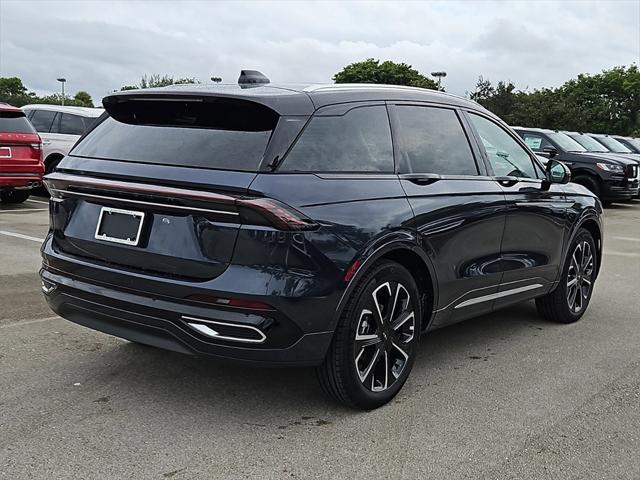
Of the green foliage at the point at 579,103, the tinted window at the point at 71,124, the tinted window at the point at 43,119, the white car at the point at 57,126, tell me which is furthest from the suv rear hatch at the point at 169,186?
the green foliage at the point at 579,103

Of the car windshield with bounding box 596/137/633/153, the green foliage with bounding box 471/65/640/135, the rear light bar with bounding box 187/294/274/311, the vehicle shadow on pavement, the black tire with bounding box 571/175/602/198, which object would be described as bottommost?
the vehicle shadow on pavement

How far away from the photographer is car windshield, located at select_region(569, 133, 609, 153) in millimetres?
17825

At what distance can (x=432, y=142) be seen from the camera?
4.38m

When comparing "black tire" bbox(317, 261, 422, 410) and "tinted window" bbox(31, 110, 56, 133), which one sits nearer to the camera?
"black tire" bbox(317, 261, 422, 410)

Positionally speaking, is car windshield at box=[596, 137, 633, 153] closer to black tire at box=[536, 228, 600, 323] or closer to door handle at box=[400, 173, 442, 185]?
black tire at box=[536, 228, 600, 323]

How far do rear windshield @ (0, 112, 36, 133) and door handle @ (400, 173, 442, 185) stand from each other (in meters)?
9.36

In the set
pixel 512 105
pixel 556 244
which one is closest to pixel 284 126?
pixel 556 244

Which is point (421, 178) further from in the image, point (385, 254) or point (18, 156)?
point (18, 156)

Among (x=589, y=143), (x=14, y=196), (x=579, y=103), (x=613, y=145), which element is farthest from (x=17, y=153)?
(x=579, y=103)

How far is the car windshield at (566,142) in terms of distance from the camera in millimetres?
16625

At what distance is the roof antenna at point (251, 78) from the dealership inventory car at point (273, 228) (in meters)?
0.17

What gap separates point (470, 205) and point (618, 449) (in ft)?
5.37

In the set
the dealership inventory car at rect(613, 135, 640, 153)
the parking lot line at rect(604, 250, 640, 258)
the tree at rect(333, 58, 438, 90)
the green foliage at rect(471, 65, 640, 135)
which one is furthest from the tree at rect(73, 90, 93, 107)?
the parking lot line at rect(604, 250, 640, 258)

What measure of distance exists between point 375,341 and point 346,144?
3.38 ft
